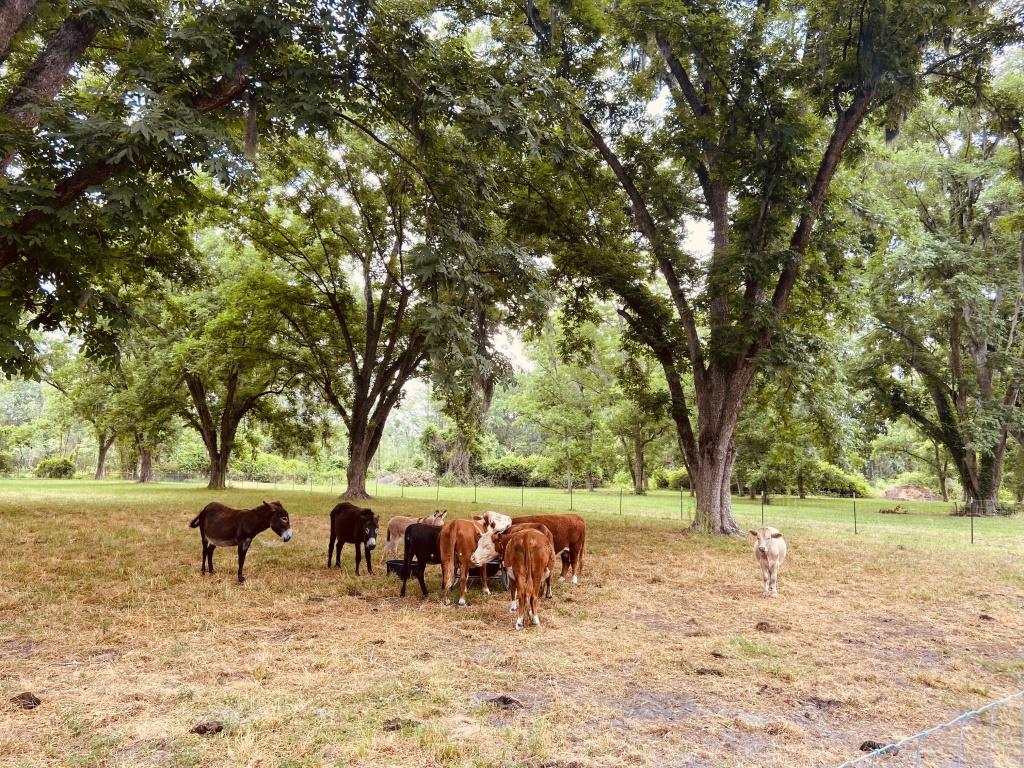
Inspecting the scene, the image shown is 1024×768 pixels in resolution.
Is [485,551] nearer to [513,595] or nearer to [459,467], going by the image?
[513,595]

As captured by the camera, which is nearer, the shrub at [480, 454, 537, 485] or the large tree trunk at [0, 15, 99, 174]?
the large tree trunk at [0, 15, 99, 174]

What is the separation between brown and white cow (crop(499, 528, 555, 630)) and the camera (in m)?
5.95

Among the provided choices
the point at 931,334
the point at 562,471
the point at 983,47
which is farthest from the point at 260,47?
the point at 562,471

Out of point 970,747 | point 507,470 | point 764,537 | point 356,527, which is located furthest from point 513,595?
point 507,470

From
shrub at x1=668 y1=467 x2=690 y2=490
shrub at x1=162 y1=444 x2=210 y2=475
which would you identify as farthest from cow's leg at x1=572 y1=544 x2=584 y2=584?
shrub at x1=162 y1=444 x2=210 y2=475

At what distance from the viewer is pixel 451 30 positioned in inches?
512

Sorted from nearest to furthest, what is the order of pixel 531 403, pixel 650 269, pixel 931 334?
pixel 650 269, pixel 931 334, pixel 531 403

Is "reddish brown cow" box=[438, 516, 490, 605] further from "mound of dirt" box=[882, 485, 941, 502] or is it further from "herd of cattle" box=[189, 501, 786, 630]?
"mound of dirt" box=[882, 485, 941, 502]

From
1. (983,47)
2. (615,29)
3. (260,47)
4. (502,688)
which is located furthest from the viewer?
(615,29)

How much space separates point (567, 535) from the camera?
788cm

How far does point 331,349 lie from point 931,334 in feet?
96.5

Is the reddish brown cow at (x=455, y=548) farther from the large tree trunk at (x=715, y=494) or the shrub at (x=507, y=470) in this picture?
the shrub at (x=507, y=470)

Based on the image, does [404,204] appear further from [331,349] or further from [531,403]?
[531,403]

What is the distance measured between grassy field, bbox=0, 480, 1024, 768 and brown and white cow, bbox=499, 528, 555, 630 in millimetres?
285
